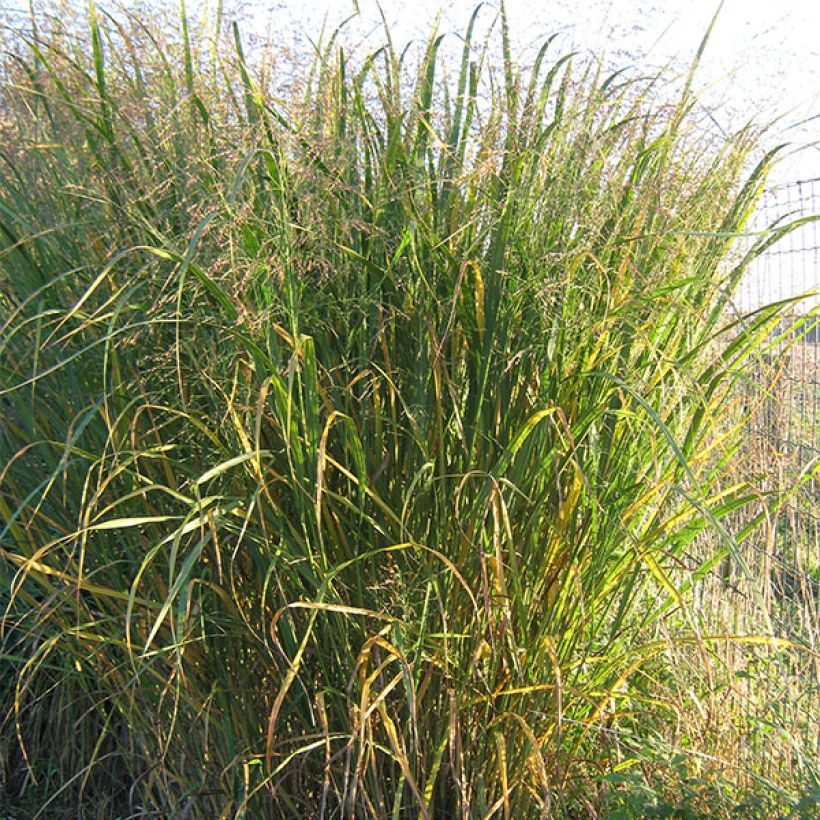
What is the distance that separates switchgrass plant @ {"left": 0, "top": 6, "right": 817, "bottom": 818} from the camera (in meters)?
1.79

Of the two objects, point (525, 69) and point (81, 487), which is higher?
point (525, 69)

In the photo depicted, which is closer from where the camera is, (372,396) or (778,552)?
(372,396)

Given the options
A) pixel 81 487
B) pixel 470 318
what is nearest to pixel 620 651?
pixel 470 318

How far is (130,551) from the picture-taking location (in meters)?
2.02

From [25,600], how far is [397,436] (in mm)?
985

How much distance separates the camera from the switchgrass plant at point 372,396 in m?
1.79

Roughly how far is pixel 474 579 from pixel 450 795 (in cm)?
47

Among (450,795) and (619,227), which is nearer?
(619,227)

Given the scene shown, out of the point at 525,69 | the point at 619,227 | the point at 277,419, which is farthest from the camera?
the point at 525,69

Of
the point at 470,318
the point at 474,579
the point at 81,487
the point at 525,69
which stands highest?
the point at 525,69

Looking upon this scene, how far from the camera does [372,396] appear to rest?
198 cm

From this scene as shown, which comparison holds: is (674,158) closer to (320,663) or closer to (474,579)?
(474,579)

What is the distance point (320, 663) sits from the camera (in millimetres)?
1896

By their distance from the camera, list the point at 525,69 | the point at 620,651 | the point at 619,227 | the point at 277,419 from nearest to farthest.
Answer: the point at 277,419, the point at 619,227, the point at 525,69, the point at 620,651
